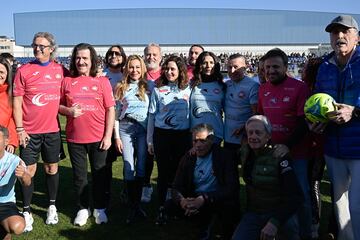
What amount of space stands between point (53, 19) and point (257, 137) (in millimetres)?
78848

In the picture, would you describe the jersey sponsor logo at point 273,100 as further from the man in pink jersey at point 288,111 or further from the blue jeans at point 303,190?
the blue jeans at point 303,190

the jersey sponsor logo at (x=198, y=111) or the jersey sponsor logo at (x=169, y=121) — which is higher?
the jersey sponsor logo at (x=198, y=111)

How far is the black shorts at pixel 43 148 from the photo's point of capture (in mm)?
4648

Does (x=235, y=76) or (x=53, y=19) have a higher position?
(x=53, y=19)

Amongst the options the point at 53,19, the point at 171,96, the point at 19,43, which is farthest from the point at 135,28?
the point at 171,96

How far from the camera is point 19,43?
72875 mm

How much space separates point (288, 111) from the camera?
3875 mm

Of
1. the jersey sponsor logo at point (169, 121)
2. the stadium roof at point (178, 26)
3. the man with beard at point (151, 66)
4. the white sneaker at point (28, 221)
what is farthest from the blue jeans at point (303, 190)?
the stadium roof at point (178, 26)

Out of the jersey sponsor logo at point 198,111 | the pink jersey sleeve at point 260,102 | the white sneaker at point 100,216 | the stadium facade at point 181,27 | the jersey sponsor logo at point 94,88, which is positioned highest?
the stadium facade at point 181,27

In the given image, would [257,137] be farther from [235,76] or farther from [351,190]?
[235,76]

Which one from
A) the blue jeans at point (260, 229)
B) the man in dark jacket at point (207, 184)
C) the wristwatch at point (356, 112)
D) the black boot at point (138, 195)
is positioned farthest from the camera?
the black boot at point (138, 195)

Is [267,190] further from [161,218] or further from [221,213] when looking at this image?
[161,218]

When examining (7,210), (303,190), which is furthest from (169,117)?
(7,210)

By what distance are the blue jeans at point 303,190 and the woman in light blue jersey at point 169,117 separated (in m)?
1.44
